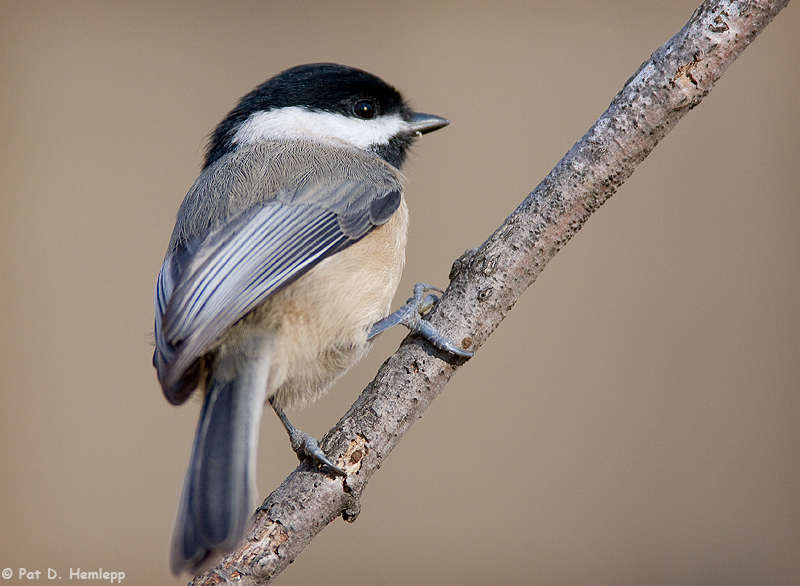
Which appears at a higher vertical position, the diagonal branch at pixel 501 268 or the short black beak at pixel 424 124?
the short black beak at pixel 424 124

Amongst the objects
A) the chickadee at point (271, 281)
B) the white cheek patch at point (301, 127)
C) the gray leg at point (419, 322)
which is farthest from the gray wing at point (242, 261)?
the white cheek patch at point (301, 127)

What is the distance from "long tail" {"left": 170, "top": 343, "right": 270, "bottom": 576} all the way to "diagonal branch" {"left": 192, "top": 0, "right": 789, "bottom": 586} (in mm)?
113

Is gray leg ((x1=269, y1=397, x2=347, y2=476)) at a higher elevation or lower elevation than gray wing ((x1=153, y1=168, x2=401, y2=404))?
lower

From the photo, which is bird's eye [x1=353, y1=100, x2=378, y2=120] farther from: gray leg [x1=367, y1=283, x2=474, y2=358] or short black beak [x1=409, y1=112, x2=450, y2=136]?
gray leg [x1=367, y1=283, x2=474, y2=358]

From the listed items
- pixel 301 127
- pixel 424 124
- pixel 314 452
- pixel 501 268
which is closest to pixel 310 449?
pixel 314 452

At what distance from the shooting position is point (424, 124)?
1.56 meters

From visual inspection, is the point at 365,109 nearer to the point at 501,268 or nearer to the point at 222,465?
the point at 501,268

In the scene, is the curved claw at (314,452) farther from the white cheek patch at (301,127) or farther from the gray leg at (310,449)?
the white cheek patch at (301,127)

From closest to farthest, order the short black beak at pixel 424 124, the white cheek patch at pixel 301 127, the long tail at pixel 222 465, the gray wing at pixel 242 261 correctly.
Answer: the long tail at pixel 222 465 < the gray wing at pixel 242 261 < the white cheek patch at pixel 301 127 < the short black beak at pixel 424 124

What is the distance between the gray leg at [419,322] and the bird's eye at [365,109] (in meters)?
0.52

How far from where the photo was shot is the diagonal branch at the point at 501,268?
92cm

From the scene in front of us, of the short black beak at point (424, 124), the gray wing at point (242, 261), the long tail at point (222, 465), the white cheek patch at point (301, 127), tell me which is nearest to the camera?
the long tail at point (222, 465)

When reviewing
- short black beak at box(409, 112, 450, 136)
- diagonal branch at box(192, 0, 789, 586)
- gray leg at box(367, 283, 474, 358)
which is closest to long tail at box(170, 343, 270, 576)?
Result: diagonal branch at box(192, 0, 789, 586)

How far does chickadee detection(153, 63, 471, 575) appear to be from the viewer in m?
0.91
